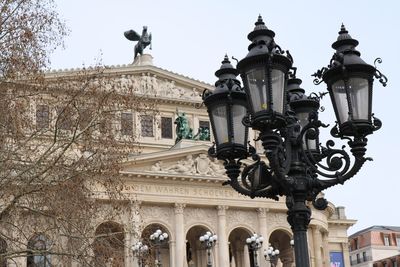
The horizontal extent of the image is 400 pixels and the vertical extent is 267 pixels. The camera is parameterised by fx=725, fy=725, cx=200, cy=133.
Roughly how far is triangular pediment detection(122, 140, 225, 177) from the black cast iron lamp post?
3259cm

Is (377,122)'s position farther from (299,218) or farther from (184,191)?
(184,191)

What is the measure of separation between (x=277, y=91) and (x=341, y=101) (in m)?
0.89

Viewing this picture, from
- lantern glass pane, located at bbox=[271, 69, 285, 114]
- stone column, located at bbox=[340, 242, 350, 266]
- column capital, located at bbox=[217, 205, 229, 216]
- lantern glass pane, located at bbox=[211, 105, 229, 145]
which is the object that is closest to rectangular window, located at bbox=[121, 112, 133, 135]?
lantern glass pane, located at bbox=[211, 105, 229, 145]

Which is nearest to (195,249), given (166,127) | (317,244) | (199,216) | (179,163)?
(199,216)

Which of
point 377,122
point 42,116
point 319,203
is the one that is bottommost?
point 319,203

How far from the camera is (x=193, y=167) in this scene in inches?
1766

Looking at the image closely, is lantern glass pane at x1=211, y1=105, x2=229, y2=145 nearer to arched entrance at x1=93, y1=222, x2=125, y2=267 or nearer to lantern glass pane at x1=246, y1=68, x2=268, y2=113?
lantern glass pane at x1=246, y1=68, x2=268, y2=113

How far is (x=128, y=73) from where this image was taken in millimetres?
50719

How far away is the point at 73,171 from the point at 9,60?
3227 mm

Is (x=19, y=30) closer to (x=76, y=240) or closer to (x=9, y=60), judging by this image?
(x=9, y=60)

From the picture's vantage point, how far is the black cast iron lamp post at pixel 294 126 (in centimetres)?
923

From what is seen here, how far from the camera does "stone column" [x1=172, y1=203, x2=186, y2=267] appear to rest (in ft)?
140

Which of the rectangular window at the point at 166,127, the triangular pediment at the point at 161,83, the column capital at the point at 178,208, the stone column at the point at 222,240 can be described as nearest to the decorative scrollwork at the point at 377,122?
the column capital at the point at 178,208

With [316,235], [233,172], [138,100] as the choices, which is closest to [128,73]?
[316,235]
